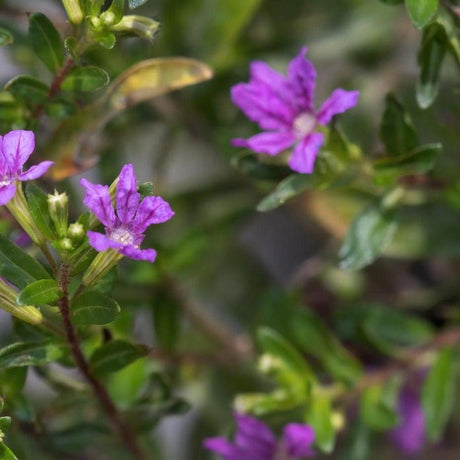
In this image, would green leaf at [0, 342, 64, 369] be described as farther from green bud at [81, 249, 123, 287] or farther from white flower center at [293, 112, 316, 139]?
white flower center at [293, 112, 316, 139]

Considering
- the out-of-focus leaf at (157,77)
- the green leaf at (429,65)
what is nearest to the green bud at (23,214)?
the out-of-focus leaf at (157,77)

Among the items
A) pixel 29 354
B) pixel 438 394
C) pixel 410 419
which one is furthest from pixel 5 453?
pixel 410 419

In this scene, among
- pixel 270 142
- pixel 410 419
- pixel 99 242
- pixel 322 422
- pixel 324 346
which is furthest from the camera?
pixel 410 419

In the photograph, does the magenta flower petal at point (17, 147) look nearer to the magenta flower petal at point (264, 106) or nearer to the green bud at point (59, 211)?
the green bud at point (59, 211)

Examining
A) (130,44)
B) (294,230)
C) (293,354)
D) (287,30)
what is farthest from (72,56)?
(294,230)

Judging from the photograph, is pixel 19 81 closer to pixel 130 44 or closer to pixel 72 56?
pixel 72 56

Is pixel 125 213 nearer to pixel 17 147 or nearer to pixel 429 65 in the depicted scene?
pixel 17 147

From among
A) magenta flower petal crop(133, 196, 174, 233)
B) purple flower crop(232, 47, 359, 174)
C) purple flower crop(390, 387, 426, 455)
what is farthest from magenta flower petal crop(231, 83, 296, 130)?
purple flower crop(390, 387, 426, 455)
